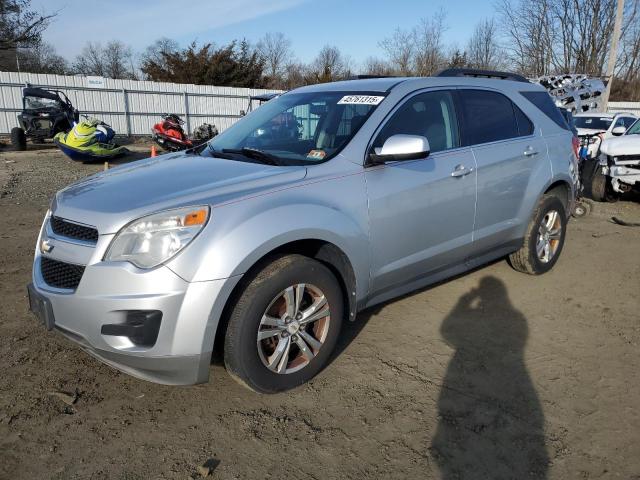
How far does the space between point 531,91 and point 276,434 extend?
3990 millimetres

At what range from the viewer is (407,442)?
8.23 feet

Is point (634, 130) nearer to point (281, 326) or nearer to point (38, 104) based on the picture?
point (281, 326)

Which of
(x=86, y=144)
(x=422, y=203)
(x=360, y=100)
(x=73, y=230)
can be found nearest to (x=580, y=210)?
(x=422, y=203)

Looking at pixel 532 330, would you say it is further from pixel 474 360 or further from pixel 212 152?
pixel 212 152

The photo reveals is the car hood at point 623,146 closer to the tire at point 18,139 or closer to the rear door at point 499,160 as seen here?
the rear door at point 499,160

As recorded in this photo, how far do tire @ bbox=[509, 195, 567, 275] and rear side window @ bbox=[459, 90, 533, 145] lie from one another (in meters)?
0.77

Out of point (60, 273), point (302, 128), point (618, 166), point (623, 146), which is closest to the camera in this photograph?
point (60, 273)

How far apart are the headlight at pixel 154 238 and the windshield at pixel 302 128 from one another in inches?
34.1

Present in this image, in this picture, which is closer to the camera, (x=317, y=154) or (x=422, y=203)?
(x=317, y=154)

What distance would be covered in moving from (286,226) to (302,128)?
3.77ft

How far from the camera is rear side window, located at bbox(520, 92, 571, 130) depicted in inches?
184

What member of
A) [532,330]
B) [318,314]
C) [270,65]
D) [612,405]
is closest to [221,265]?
[318,314]

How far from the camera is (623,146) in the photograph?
8484 mm

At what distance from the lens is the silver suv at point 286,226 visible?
2.39 metres
